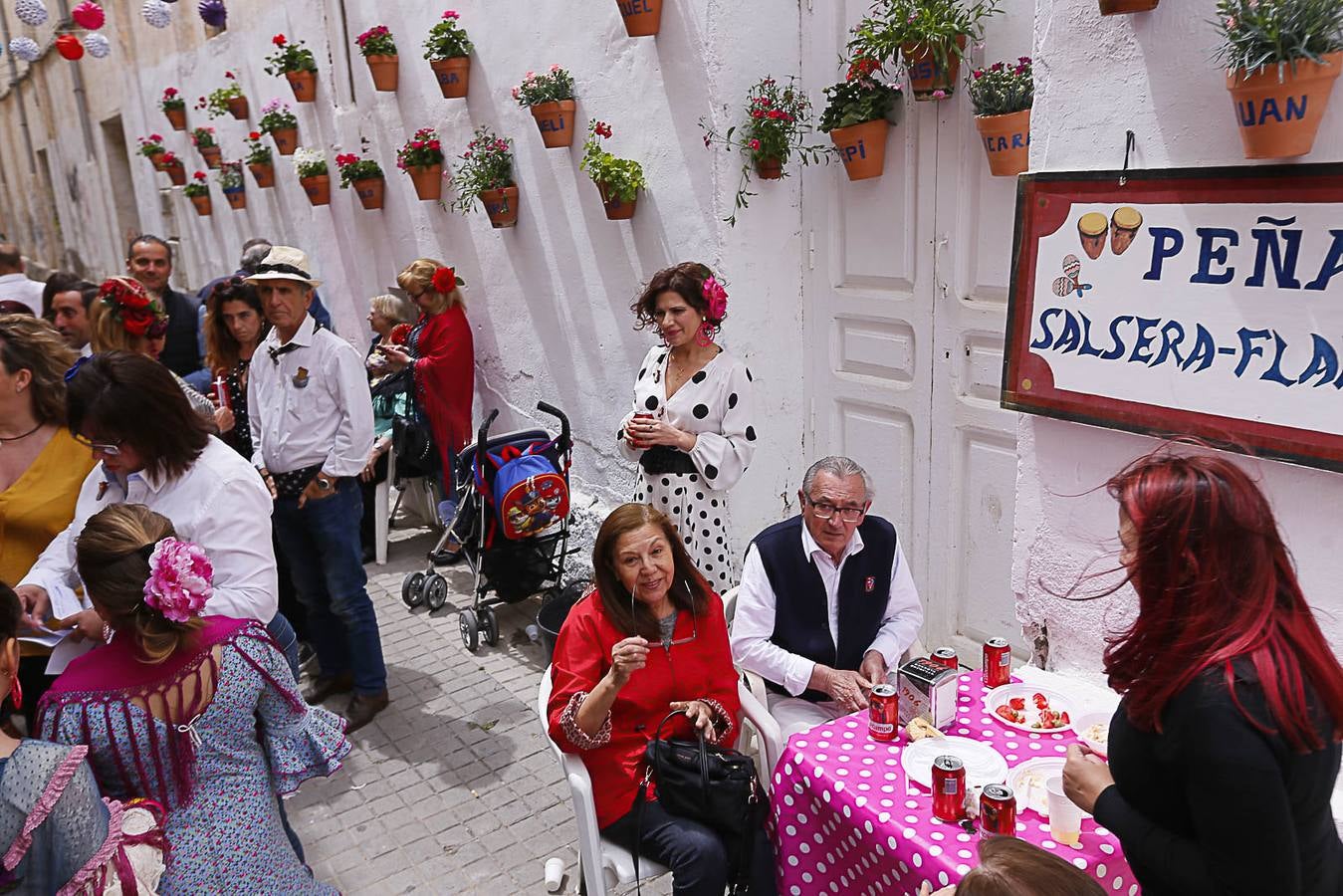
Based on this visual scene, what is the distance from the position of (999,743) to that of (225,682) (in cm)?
205

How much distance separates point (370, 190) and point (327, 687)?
4.24 m

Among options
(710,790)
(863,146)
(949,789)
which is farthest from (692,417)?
(949,789)

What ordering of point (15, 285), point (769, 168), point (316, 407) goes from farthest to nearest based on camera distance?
point (15, 285), point (769, 168), point (316, 407)

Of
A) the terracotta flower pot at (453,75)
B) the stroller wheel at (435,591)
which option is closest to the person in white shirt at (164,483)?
the stroller wheel at (435,591)

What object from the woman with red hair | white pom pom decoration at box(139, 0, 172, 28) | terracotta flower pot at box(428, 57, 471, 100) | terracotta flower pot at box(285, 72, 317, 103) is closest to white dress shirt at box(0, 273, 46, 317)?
terracotta flower pot at box(285, 72, 317, 103)

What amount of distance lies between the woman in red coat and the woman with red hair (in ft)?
4.35

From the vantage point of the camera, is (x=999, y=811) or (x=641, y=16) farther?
(x=641, y=16)

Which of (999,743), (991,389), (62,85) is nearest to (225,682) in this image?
(999,743)

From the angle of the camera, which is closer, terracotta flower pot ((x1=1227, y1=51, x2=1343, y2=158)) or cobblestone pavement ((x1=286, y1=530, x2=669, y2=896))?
terracotta flower pot ((x1=1227, y1=51, x2=1343, y2=158))

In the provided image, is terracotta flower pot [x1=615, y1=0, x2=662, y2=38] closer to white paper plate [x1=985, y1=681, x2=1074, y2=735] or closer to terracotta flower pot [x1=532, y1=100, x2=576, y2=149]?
terracotta flower pot [x1=532, y1=100, x2=576, y2=149]

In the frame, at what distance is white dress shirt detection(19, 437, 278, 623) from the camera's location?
3180 mm

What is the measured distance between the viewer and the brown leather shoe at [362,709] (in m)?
4.79

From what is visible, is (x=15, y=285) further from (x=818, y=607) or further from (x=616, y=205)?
(x=818, y=607)

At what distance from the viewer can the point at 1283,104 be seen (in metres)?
2.42
